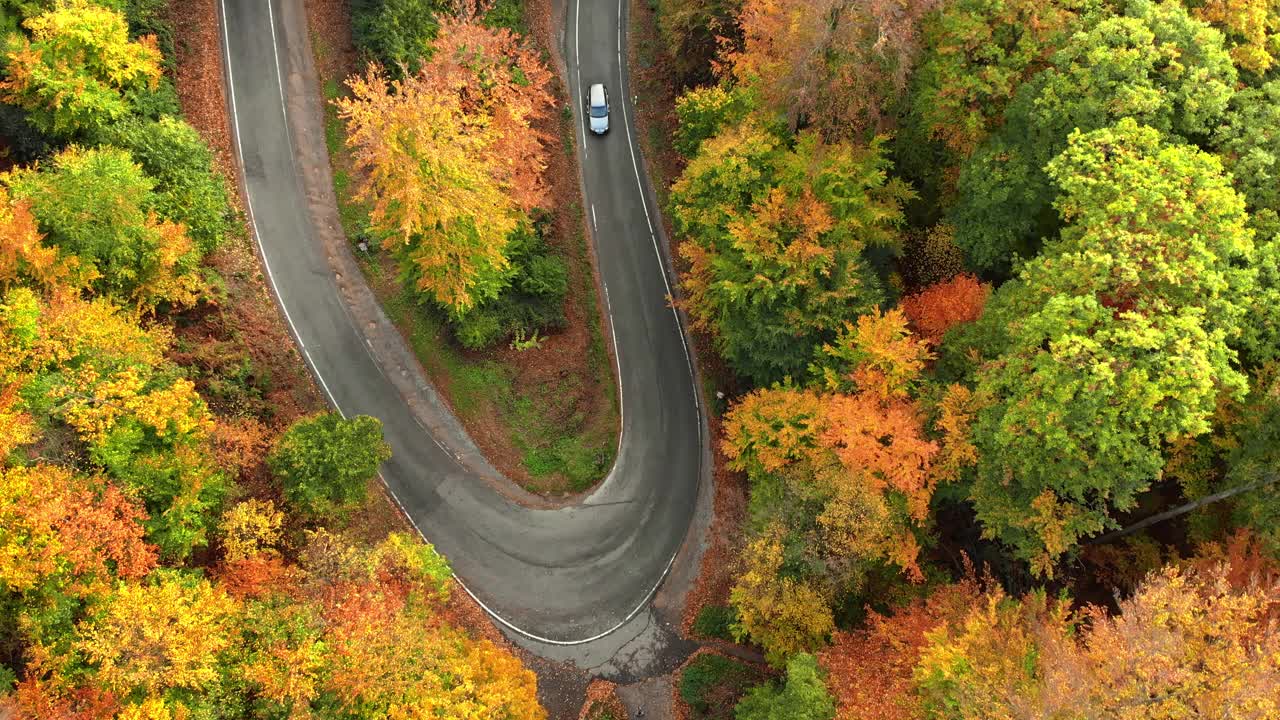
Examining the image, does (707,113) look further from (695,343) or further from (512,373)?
(512,373)

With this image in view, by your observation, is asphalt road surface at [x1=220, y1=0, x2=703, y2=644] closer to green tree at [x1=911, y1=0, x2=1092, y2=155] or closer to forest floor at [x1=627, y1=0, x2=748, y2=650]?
forest floor at [x1=627, y1=0, x2=748, y2=650]

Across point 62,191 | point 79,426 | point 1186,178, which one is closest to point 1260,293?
point 1186,178

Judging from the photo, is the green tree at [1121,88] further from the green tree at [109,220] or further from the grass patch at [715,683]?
the green tree at [109,220]

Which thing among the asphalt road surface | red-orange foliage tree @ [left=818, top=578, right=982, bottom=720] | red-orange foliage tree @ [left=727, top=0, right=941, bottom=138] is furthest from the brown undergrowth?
red-orange foliage tree @ [left=727, top=0, right=941, bottom=138]

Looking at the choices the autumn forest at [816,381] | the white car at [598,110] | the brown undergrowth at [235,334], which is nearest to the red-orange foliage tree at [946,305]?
the autumn forest at [816,381]

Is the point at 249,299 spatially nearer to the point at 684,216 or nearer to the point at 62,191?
the point at 62,191
